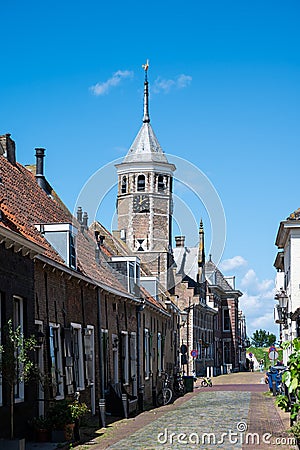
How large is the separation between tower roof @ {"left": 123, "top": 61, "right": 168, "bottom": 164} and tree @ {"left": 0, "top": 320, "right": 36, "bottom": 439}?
57577 millimetres

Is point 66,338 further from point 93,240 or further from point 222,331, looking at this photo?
point 222,331

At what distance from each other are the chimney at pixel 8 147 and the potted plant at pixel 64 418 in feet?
27.2

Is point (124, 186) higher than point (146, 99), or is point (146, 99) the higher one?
point (146, 99)

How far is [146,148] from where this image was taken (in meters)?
73.5

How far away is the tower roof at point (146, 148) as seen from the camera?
72.1 meters

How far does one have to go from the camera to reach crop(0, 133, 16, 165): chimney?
2173 cm

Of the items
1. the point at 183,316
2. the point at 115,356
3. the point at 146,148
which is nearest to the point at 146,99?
the point at 146,148

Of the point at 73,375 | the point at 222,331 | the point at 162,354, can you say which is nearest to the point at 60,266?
the point at 73,375

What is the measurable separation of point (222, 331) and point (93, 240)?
54.9 m

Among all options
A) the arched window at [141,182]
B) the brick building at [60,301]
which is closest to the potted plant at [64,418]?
the brick building at [60,301]

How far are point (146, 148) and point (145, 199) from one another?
224 inches

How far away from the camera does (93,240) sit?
101 ft

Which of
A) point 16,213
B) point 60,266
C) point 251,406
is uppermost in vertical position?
point 16,213

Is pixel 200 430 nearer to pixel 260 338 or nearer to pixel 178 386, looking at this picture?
pixel 178 386
